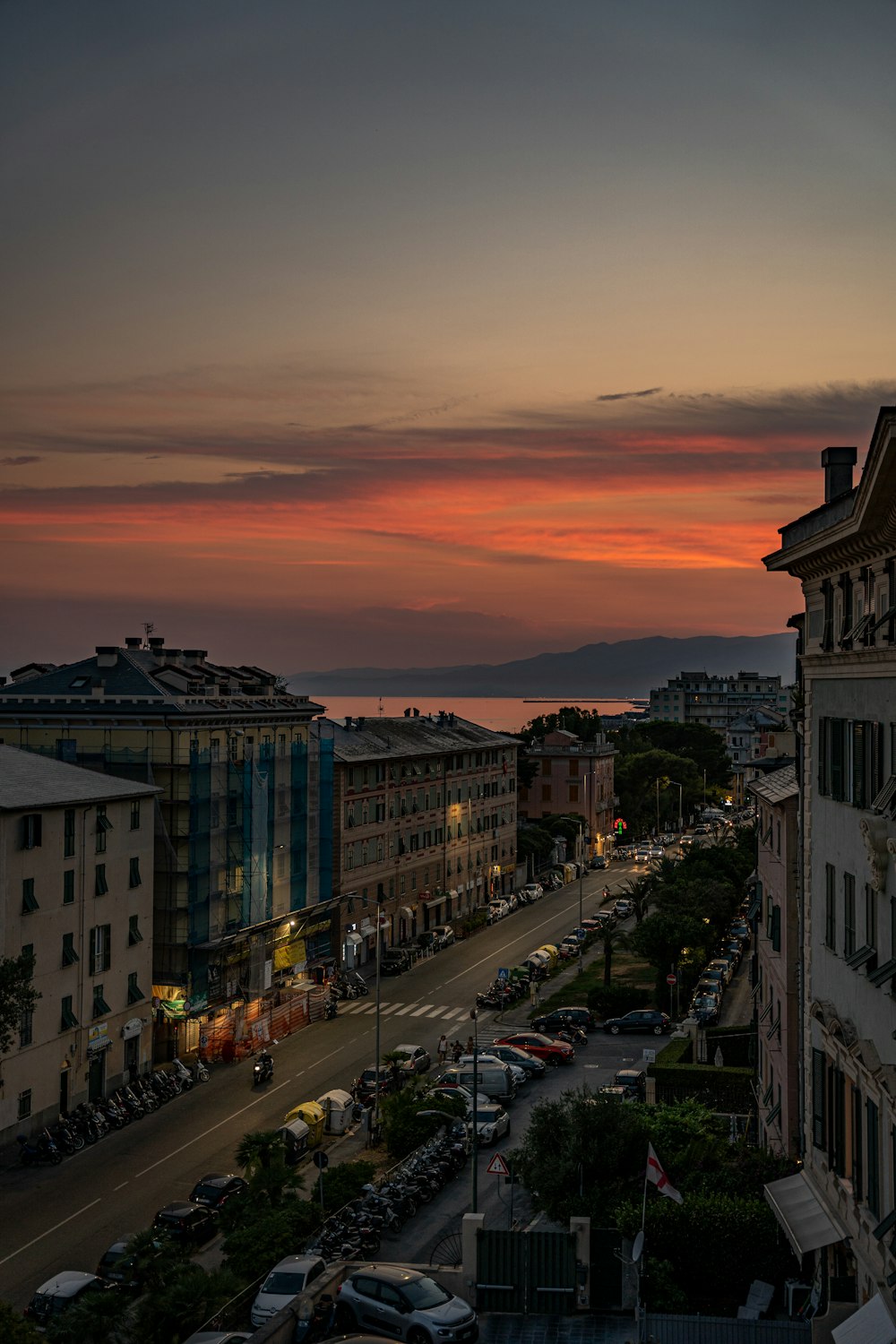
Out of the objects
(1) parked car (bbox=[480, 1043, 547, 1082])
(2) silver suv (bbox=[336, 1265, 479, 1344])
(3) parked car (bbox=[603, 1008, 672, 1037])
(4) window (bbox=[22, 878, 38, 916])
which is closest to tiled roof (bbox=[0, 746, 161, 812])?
(4) window (bbox=[22, 878, 38, 916])

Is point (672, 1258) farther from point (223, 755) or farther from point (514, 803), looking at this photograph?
point (514, 803)

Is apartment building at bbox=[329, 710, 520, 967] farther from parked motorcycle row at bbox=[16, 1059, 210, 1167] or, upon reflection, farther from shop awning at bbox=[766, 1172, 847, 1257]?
shop awning at bbox=[766, 1172, 847, 1257]

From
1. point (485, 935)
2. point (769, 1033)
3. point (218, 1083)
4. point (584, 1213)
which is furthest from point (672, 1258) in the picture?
point (485, 935)

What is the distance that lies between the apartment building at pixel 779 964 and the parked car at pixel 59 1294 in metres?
19.1

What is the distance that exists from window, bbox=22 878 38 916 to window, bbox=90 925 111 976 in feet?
16.9

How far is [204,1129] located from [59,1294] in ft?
58.2

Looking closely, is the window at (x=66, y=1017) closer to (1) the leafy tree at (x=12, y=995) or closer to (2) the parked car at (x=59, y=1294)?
(1) the leafy tree at (x=12, y=995)

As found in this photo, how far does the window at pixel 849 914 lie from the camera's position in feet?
87.6

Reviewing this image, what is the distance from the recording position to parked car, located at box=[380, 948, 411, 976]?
8044cm

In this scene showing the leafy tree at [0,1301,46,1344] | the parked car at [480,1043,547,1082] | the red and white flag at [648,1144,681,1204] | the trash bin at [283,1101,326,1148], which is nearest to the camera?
the leafy tree at [0,1301,46,1344]

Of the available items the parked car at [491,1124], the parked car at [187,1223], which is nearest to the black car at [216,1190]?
the parked car at [187,1223]

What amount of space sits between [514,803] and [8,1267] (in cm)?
8390

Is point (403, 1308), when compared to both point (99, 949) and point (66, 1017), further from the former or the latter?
point (99, 949)

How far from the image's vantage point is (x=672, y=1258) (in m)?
31.7
